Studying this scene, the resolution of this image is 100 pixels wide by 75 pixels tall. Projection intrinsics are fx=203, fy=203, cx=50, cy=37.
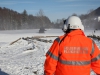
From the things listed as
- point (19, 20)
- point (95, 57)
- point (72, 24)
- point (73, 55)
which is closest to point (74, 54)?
point (73, 55)

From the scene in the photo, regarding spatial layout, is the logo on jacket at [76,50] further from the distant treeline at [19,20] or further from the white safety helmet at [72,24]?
the distant treeline at [19,20]

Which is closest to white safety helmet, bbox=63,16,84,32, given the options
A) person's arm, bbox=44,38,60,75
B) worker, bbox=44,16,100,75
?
worker, bbox=44,16,100,75

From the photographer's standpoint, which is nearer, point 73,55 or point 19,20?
point 73,55

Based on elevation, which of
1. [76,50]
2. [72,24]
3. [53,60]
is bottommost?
[53,60]

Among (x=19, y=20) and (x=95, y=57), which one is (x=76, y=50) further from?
(x=19, y=20)

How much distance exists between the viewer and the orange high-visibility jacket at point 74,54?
3365 millimetres

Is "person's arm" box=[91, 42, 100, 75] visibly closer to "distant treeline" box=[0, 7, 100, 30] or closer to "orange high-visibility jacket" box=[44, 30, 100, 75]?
"orange high-visibility jacket" box=[44, 30, 100, 75]

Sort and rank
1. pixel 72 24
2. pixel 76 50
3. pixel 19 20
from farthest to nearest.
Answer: pixel 19 20
pixel 72 24
pixel 76 50

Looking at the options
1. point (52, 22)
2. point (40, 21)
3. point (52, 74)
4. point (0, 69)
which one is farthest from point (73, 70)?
point (52, 22)

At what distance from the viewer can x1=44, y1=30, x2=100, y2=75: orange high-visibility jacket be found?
3.37 metres

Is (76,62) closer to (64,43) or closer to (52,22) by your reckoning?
(64,43)

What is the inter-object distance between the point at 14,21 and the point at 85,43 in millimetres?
115041

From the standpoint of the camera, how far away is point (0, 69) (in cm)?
1045

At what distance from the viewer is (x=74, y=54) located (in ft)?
11.2
